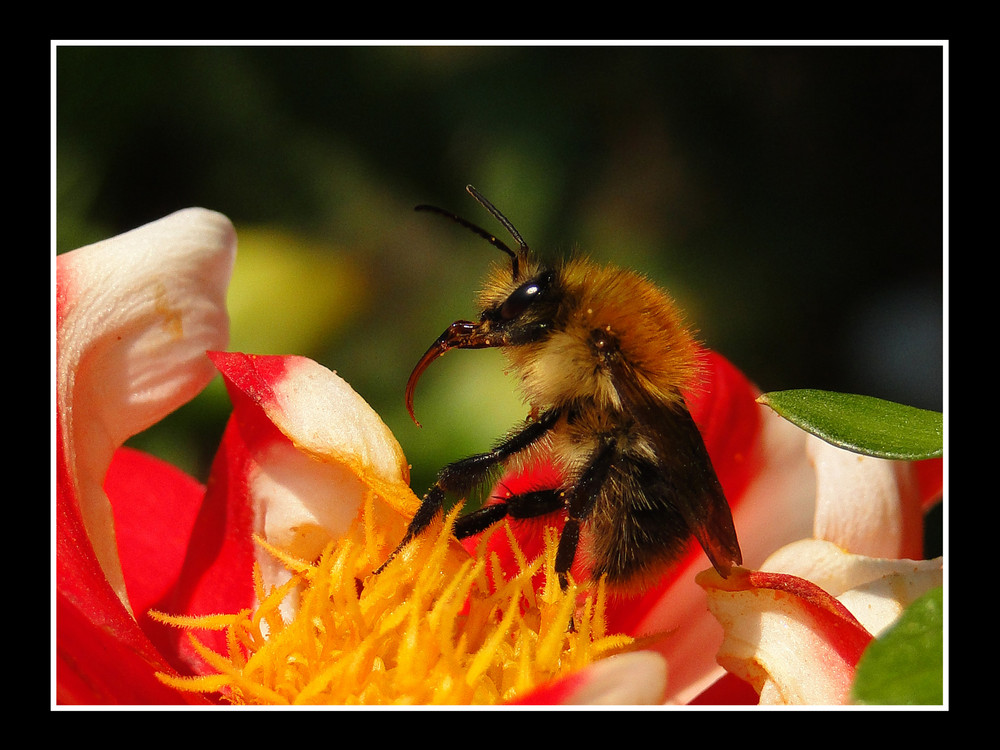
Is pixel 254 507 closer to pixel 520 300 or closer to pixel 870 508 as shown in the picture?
pixel 520 300

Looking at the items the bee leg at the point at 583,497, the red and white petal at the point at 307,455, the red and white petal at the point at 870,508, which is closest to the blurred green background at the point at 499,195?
the red and white petal at the point at 870,508

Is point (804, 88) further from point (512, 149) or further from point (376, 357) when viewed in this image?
point (376, 357)

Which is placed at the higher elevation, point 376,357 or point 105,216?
point 105,216

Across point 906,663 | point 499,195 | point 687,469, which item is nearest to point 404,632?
point 687,469

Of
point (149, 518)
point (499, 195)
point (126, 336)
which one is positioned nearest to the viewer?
point (126, 336)

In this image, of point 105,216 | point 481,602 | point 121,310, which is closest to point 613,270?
point 481,602

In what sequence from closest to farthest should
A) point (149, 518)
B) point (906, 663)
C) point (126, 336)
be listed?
point (906, 663), point (126, 336), point (149, 518)

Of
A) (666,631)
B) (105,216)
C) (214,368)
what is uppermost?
(105,216)
